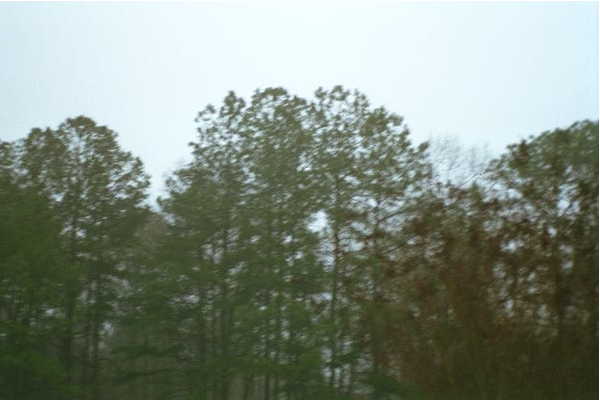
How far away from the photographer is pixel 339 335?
86.2 ft

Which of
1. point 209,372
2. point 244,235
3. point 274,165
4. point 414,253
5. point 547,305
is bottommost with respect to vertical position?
point 209,372

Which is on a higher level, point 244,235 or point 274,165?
point 274,165

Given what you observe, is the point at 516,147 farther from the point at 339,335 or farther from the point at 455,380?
the point at 339,335

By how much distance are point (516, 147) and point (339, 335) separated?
1160 centimetres

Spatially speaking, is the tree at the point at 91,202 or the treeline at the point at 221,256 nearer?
the treeline at the point at 221,256

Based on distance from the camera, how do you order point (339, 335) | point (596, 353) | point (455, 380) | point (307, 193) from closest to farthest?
point (596, 353) → point (455, 380) → point (339, 335) → point (307, 193)

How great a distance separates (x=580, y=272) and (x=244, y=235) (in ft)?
53.2

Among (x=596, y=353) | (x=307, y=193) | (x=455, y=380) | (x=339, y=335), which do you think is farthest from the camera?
(x=307, y=193)

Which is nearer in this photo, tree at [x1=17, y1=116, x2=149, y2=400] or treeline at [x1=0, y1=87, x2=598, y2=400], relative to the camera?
treeline at [x1=0, y1=87, x2=598, y2=400]

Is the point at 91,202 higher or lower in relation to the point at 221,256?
higher

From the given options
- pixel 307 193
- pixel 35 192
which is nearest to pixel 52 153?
pixel 35 192

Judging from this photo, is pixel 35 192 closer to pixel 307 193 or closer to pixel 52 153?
pixel 52 153

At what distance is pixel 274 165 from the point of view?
28.7 metres

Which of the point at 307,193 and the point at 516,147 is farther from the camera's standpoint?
the point at 307,193
